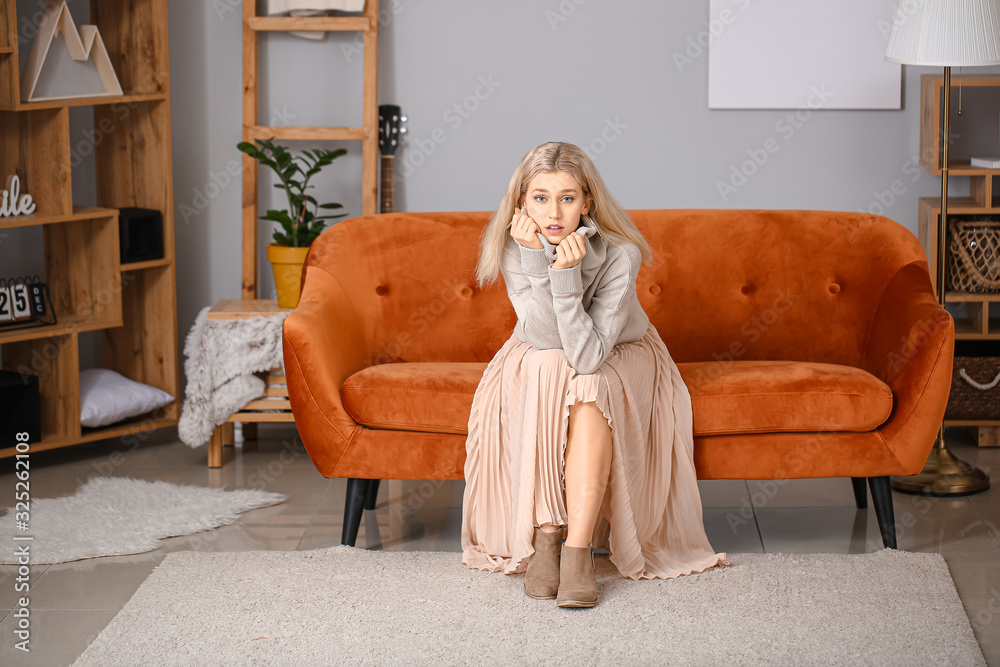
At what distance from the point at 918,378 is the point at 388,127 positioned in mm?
1981

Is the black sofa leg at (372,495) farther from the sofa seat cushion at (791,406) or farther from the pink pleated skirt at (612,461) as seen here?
the sofa seat cushion at (791,406)

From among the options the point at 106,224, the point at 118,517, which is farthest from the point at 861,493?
the point at 106,224

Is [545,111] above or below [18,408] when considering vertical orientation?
above

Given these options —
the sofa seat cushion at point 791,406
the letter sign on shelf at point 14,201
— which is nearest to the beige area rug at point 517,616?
the sofa seat cushion at point 791,406

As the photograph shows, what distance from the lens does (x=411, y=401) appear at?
8.14ft

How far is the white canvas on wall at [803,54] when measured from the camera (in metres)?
3.47

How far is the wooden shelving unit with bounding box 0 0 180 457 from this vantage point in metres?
3.21

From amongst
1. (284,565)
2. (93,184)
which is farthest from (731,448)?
(93,184)

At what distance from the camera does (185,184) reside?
376cm


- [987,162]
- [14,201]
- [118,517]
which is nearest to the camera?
[118,517]

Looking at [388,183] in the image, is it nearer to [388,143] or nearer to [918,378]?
[388,143]

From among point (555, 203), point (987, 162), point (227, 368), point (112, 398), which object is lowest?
point (112, 398)

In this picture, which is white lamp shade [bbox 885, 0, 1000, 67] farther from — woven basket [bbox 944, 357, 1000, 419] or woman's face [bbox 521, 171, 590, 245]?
woman's face [bbox 521, 171, 590, 245]

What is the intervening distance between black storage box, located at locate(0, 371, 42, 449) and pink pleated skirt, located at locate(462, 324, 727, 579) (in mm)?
1543
